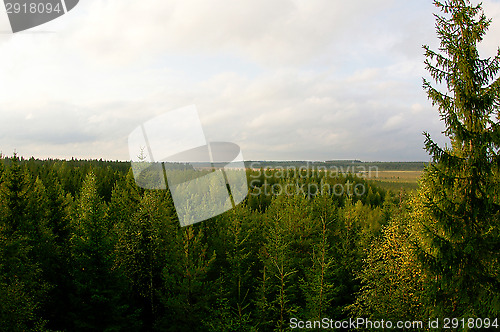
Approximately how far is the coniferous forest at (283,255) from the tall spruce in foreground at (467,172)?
0.05 meters

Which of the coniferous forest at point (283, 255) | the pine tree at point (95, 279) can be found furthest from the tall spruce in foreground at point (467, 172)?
the pine tree at point (95, 279)

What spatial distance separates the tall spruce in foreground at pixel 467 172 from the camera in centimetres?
1449

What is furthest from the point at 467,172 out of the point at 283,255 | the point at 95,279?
the point at 95,279

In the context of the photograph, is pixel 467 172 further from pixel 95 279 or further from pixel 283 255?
pixel 95 279

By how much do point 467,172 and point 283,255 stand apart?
1111 cm

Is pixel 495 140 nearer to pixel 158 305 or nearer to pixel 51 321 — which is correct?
pixel 158 305

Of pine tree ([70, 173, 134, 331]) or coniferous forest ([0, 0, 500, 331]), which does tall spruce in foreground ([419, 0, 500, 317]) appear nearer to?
coniferous forest ([0, 0, 500, 331])

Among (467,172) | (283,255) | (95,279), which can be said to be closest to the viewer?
(467,172)

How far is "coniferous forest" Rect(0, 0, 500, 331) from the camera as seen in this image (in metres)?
14.7

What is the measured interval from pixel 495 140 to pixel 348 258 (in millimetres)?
19924

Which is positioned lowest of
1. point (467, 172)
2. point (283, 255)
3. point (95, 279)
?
point (95, 279)

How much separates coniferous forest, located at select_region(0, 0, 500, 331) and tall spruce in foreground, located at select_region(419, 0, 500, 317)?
0.16 feet

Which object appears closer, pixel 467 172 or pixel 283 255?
pixel 467 172

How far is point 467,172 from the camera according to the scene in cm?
1491
